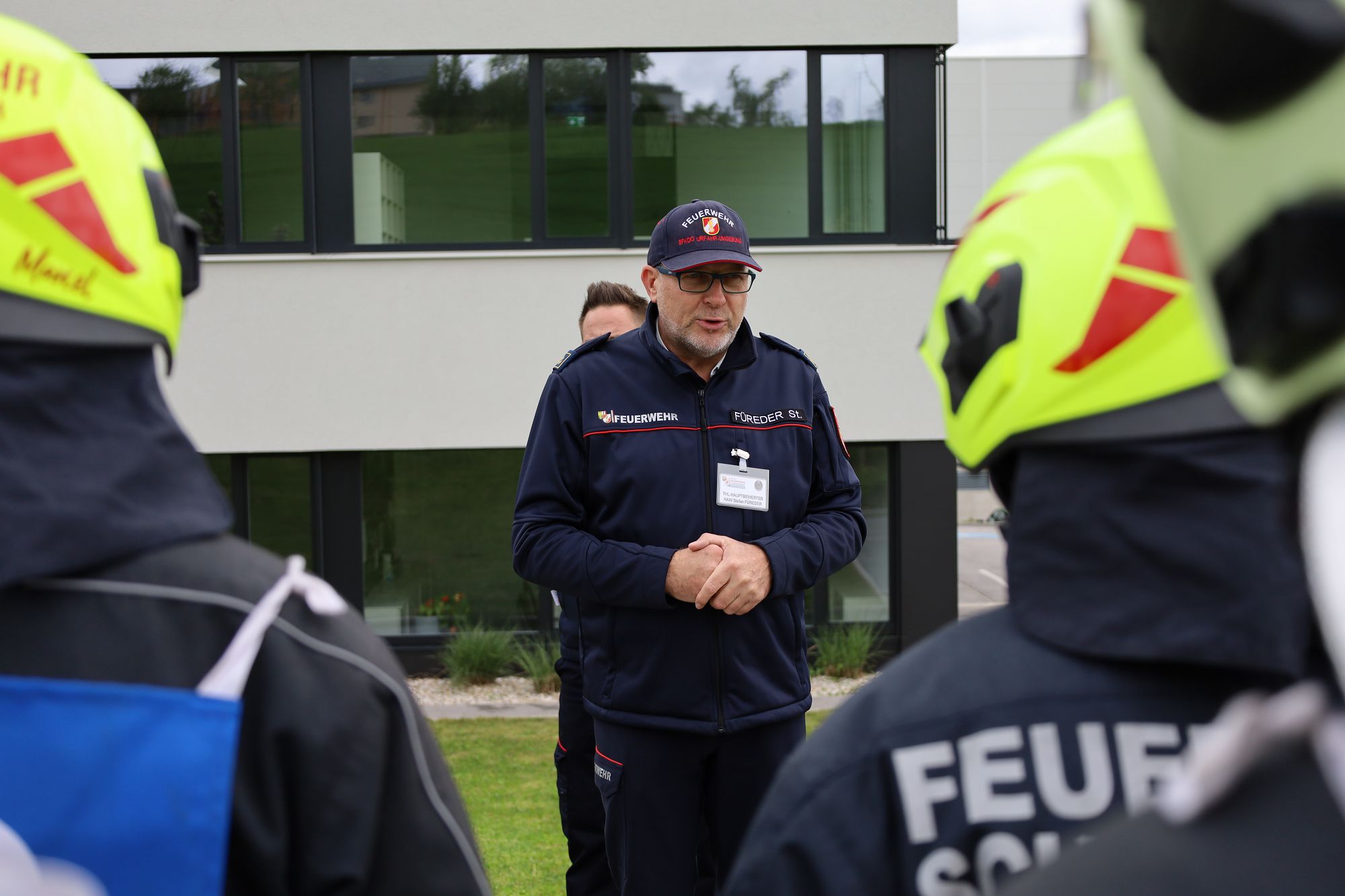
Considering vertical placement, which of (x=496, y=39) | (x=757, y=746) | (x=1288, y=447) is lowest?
(x=757, y=746)

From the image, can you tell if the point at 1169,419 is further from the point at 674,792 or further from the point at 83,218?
the point at 674,792

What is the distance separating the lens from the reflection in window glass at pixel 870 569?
9.12 meters

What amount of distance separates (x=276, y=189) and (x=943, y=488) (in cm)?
545

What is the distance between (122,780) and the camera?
45.8 inches

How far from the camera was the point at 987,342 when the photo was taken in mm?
1221

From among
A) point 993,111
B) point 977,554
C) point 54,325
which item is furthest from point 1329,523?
point 993,111

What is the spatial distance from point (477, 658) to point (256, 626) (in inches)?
292

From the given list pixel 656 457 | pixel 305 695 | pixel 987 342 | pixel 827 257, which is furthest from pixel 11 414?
pixel 827 257

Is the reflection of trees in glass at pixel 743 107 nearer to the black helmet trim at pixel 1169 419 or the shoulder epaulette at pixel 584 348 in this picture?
the shoulder epaulette at pixel 584 348

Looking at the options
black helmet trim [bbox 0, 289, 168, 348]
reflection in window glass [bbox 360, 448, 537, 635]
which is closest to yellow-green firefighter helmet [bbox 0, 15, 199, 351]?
black helmet trim [bbox 0, 289, 168, 348]

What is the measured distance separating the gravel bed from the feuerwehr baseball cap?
5091mm

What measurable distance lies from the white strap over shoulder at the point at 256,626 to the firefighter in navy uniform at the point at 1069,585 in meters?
0.52

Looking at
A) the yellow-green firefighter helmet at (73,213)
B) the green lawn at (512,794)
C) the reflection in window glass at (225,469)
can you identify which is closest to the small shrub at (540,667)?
the green lawn at (512,794)

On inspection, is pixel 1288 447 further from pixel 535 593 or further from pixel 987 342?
pixel 535 593
